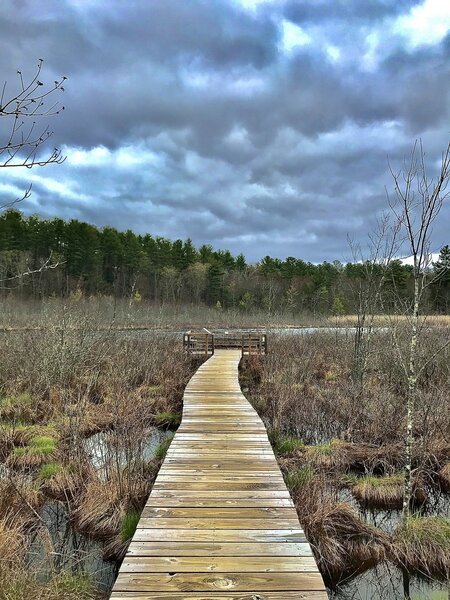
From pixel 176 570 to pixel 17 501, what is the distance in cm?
304

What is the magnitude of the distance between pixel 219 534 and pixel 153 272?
5068 cm

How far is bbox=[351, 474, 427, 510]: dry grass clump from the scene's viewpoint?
19.2ft

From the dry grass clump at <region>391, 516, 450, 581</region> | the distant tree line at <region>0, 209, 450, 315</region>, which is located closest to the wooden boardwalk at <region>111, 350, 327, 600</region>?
the dry grass clump at <region>391, 516, 450, 581</region>

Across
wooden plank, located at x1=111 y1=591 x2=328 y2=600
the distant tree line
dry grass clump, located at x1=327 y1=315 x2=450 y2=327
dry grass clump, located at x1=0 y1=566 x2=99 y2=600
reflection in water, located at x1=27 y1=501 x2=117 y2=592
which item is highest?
the distant tree line

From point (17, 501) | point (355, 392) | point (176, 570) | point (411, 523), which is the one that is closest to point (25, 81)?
point (176, 570)

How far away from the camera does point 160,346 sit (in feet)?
50.6

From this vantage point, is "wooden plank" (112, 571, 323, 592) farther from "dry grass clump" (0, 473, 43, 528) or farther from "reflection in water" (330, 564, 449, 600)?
"dry grass clump" (0, 473, 43, 528)

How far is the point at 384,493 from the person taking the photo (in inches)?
233

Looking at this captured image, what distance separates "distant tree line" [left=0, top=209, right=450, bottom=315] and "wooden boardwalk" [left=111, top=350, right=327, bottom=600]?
3372cm

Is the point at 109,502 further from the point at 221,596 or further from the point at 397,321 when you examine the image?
the point at 397,321

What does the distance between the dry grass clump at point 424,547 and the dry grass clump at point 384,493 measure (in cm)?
97

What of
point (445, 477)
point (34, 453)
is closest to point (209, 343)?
point (34, 453)

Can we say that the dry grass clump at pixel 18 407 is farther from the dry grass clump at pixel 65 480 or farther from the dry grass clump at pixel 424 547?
the dry grass clump at pixel 424 547

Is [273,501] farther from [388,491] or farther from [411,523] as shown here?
[388,491]
